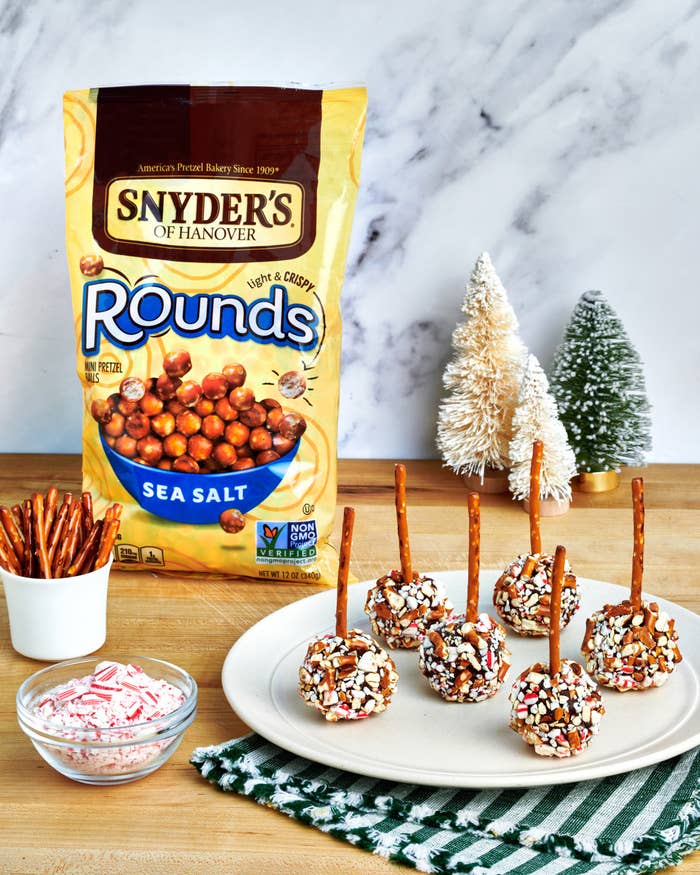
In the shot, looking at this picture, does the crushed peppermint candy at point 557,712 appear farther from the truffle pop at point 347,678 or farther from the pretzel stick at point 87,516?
the pretzel stick at point 87,516

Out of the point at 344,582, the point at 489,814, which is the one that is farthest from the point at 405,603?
the point at 489,814

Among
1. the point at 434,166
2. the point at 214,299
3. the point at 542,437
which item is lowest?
the point at 542,437

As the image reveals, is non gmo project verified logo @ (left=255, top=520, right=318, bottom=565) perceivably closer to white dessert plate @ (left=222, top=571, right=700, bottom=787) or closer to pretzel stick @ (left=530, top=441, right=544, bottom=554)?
white dessert plate @ (left=222, top=571, right=700, bottom=787)

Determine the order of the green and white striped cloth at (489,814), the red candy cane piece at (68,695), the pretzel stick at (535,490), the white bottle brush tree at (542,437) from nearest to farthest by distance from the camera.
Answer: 1. the green and white striped cloth at (489,814)
2. the red candy cane piece at (68,695)
3. the pretzel stick at (535,490)
4. the white bottle brush tree at (542,437)

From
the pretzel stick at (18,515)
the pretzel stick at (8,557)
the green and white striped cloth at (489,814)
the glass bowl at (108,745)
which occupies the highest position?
the pretzel stick at (18,515)

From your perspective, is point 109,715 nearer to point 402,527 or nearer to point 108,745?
point 108,745

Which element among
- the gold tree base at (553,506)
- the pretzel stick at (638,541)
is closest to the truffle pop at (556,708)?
the pretzel stick at (638,541)

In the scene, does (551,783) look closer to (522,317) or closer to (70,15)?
(522,317)

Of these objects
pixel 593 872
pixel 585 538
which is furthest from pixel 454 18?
pixel 593 872
